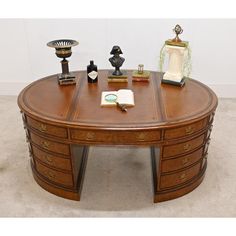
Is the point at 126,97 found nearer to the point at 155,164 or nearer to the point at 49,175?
the point at 155,164

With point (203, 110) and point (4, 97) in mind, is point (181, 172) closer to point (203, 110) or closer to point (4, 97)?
point (203, 110)

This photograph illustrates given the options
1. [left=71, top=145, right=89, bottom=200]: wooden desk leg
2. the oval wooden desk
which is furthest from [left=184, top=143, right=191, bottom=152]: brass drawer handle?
[left=71, top=145, right=89, bottom=200]: wooden desk leg

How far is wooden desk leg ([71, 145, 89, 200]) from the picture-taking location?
7.18ft

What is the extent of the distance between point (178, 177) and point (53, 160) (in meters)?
0.95

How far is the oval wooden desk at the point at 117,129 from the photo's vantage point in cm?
198

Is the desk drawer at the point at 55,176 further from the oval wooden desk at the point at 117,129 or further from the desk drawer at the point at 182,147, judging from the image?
the desk drawer at the point at 182,147

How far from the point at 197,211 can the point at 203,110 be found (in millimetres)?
753

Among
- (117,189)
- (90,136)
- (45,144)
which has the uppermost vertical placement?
(90,136)

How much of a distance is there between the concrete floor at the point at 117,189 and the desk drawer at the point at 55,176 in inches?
5.7

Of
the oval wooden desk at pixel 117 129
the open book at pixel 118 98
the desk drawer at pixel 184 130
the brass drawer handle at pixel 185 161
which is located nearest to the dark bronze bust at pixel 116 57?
the oval wooden desk at pixel 117 129

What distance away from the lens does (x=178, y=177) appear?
87.5 inches

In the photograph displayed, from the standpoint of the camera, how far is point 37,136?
218 centimetres

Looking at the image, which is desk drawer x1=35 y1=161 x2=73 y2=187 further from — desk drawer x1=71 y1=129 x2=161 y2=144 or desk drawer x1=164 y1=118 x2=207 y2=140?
desk drawer x1=164 y1=118 x2=207 y2=140

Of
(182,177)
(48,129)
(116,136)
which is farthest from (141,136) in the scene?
(48,129)
